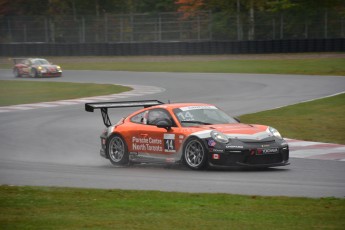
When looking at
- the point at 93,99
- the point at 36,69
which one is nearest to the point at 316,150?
the point at 93,99

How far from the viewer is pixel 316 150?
14.8 m

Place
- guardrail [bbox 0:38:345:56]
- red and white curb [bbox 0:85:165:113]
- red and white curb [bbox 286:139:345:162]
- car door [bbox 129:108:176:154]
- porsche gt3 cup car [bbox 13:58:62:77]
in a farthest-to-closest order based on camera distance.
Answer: guardrail [bbox 0:38:345:56], porsche gt3 cup car [bbox 13:58:62:77], red and white curb [bbox 0:85:165:113], red and white curb [bbox 286:139:345:162], car door [bbox 129:108:176:154]

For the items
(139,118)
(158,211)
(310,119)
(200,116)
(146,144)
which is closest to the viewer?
(158,211)

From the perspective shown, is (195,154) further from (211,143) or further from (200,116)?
(200,116)

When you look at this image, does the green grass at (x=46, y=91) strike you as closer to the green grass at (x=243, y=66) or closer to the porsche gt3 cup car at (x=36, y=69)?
the porsche gt3 cup car at (x=36, y=69)

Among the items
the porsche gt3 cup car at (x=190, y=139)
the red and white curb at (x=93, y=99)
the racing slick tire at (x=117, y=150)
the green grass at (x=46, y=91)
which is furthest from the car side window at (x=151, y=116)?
the green grass at (x=46, y=91)

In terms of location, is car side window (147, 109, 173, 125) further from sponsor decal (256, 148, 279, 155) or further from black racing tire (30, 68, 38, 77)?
black racing tire (30, 68, 38, 77)

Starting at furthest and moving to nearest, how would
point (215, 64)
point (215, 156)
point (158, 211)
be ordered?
point (215, 64)
point (215, 156)
point (158, 211)

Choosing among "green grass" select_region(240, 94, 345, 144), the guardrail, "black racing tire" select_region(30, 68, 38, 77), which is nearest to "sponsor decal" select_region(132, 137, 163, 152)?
"green grass" select_region(240, 94, 345, 144)

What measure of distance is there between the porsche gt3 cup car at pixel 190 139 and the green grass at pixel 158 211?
2.67 meters

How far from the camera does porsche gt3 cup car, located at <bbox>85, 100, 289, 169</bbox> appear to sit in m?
12.4

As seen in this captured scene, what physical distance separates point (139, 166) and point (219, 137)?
205cm

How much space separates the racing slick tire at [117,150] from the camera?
551 inches

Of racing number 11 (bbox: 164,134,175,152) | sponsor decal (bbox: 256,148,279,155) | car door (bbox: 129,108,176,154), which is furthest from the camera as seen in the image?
car door (bbox: 129,108,176,154)
